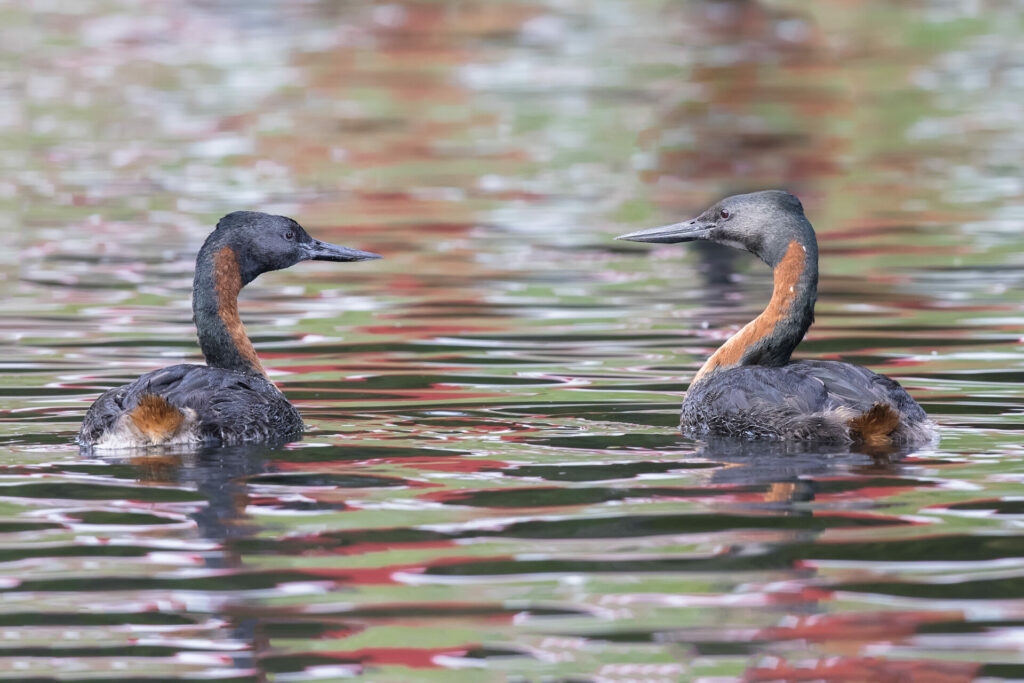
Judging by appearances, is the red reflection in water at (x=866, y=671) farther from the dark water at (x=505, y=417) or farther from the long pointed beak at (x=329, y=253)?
the long pointed beak at (x=329, y=253)

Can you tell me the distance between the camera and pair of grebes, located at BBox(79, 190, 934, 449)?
8.05 m

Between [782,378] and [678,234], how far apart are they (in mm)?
1424

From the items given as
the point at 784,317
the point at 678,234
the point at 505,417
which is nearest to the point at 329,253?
the point at 505,417

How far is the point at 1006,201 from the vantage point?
1998 centimetres

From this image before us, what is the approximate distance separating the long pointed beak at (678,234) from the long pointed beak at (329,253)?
1.40m

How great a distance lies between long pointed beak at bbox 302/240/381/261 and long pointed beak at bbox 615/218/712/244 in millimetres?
1397

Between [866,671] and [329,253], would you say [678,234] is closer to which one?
[329,253]

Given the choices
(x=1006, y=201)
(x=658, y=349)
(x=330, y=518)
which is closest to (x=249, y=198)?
(x=1006, y=201)

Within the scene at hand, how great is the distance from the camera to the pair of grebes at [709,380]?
317 inches

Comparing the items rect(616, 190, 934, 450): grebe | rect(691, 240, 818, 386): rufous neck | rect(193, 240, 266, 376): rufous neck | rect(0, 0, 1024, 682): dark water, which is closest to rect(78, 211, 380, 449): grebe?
rect(193, 240, 266, 376): rufous neck

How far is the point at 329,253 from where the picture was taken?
373 inches

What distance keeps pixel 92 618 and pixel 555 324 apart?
23.1 ft

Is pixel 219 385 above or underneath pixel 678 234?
underneath

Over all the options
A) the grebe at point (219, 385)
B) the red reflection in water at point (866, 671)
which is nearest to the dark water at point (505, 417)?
the red reflection in water at point (866, 671)
